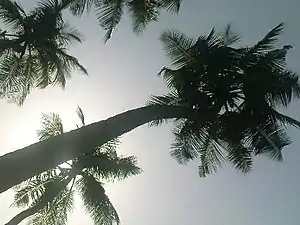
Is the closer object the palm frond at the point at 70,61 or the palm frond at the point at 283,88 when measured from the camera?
the palm frond at the point at 283,88

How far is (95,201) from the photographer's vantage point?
39.6 ft

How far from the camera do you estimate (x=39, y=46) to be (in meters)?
11.8

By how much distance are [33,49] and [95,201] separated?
3739 mm

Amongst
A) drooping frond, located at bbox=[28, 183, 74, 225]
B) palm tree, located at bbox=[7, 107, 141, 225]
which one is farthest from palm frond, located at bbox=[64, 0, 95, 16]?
drooping frond, located at bbox=[28, 183, 74, 225]

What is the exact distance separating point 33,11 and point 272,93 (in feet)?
17.3

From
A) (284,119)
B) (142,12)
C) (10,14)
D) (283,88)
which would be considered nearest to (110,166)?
(142,12)

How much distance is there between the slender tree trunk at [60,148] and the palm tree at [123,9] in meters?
2.71

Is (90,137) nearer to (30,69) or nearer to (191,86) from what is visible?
(191,86)

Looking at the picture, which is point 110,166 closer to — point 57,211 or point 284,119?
point 57,211

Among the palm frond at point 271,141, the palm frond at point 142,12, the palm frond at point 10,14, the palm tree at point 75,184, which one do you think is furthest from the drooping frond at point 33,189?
the palm frond at point 271,141

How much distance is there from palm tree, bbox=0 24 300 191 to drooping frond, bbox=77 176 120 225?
227 cm

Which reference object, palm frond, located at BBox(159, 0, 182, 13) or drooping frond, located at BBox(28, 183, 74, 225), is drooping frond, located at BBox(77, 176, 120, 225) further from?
palm frond, located at BBox(159, 0, 182, 13)

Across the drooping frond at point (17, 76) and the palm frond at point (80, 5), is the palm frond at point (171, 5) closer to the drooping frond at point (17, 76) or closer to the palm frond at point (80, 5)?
the palm frond at point (80, 5)

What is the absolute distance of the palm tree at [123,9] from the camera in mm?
10805
